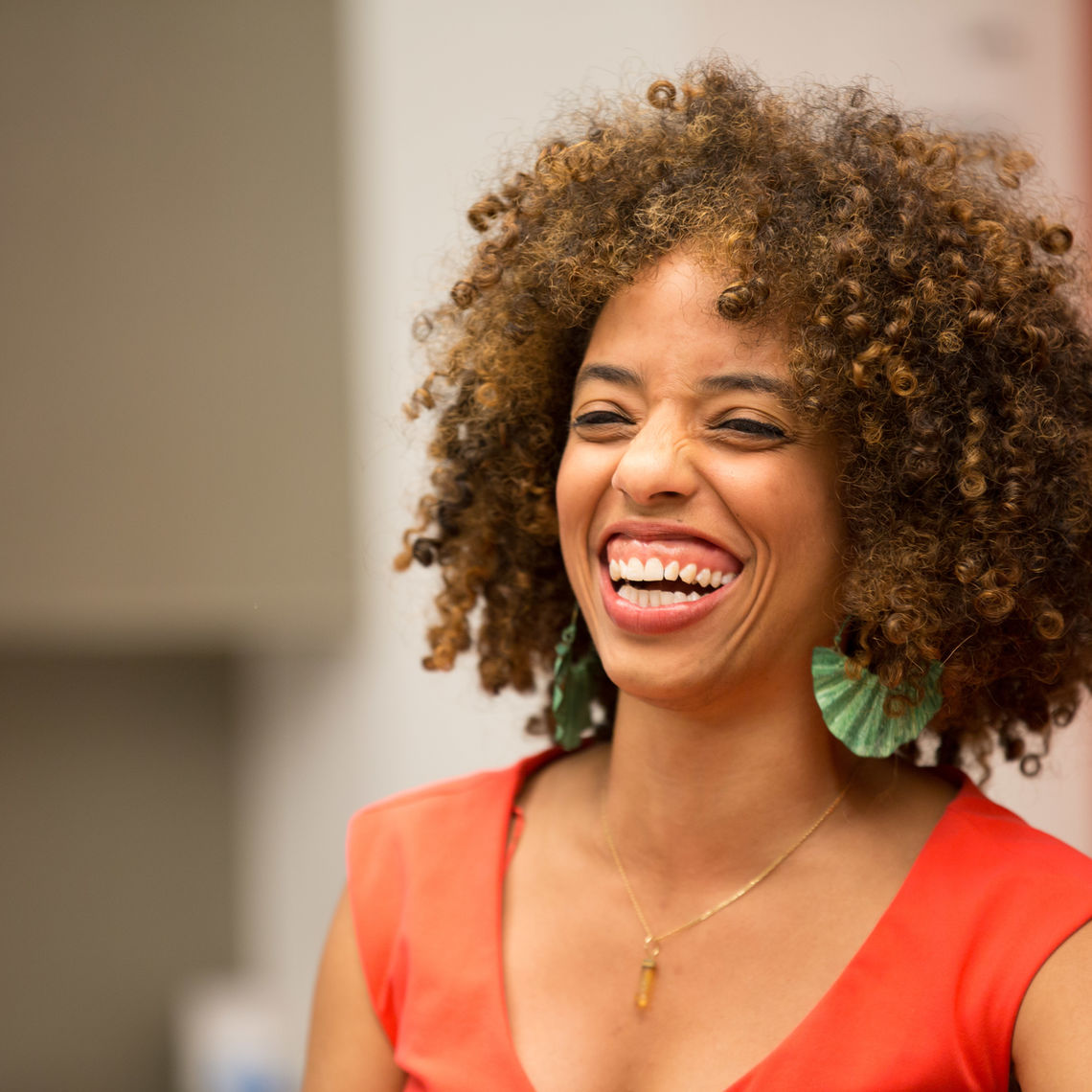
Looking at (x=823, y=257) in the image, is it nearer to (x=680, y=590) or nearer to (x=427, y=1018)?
(x=680, y=590)

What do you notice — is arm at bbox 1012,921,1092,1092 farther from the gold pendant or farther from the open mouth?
the open mouth

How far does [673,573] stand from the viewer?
1377mm

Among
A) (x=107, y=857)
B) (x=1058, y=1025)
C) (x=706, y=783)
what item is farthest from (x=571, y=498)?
(x=107, y=857)

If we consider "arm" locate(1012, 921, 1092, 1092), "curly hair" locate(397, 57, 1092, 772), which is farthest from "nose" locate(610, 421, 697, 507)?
"arm" locate(1012, 921, 1092, 1092)

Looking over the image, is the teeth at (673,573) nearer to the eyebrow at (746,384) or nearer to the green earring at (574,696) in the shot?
the eyebrow at (746,384)

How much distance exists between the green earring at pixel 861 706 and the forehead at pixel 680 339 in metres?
0.28

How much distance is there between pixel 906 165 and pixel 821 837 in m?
0.69

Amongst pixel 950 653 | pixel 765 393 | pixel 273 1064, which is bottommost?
pixel 273 1064

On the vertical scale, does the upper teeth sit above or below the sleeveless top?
above

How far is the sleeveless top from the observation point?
4.28 ft

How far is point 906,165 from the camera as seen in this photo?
1.43 metres

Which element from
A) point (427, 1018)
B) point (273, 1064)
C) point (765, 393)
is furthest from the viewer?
point (273, 1064)

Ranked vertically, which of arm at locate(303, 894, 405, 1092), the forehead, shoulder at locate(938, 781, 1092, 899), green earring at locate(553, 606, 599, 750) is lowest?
arm at locate(303, 894, 405, 1092)

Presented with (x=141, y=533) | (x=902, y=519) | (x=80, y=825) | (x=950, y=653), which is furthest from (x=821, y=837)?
(x=80, y=825)
